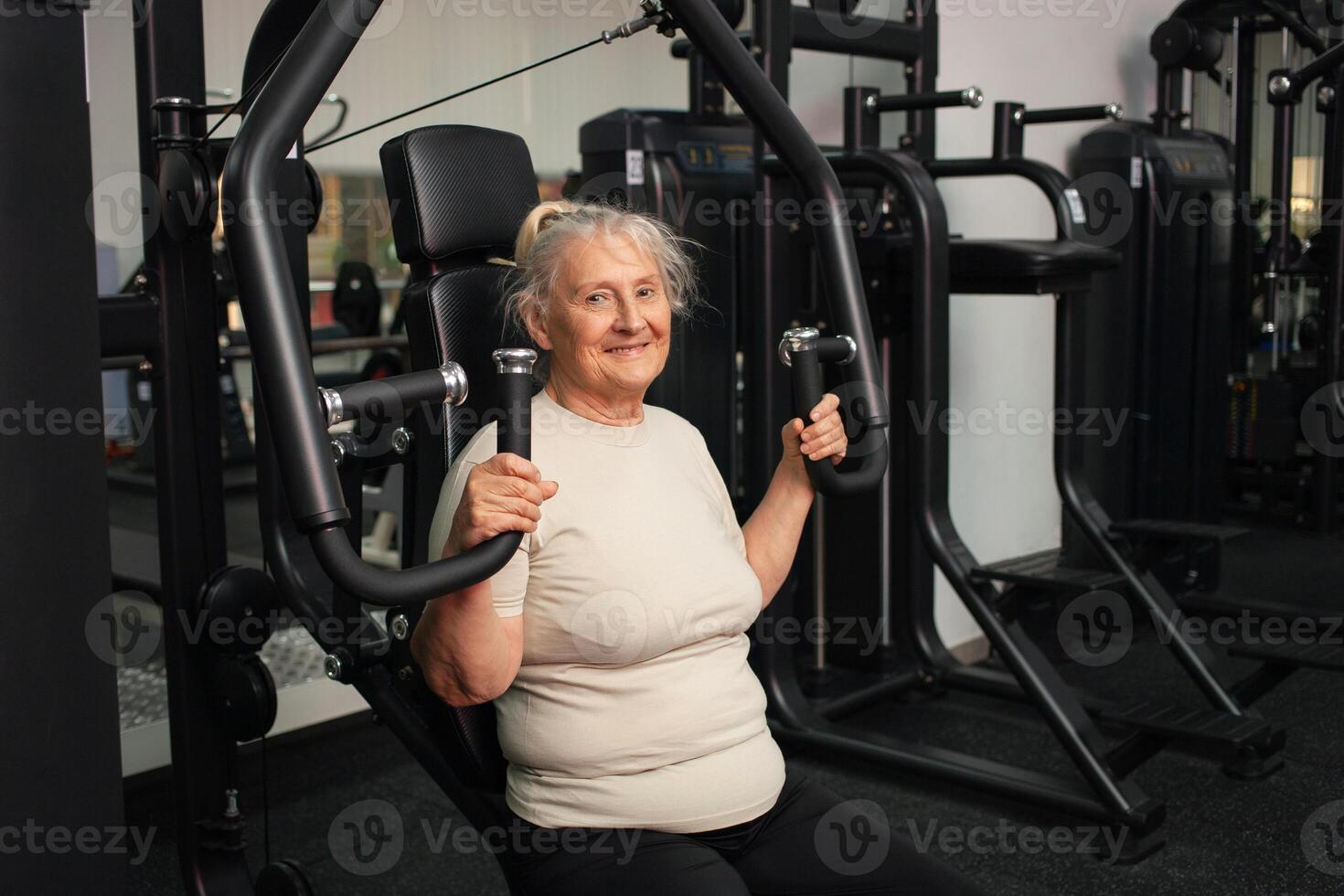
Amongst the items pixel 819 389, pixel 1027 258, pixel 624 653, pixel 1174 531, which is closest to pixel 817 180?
pixel 819 389

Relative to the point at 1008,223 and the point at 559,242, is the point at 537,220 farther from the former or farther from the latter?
the point at 1008,223

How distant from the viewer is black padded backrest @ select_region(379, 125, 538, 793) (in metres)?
1.69

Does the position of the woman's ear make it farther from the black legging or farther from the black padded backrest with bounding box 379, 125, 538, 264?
the black legging

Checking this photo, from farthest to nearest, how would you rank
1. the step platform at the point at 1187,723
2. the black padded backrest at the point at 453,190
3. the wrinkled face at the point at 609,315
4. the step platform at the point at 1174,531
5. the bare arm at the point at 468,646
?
the step platform at the point at 1174,531
the step platform at the point at 1187,723
the black padded backrest at the point at 453,190
the wrinkled face at the point at 609,315
the bare arm at the point at 468,646

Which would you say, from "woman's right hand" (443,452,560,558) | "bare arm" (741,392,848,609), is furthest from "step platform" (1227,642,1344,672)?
"woman's right hand" (443,452,560,558)

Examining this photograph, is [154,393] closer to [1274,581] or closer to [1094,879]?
[1094,879]

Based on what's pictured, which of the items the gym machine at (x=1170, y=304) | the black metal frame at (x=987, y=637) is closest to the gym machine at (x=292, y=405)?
the black metal frame at (x=987, y=637)

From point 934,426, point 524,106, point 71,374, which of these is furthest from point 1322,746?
point 524,106

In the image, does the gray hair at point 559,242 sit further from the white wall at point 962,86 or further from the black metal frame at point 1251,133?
the black metal frame at point 1251,133

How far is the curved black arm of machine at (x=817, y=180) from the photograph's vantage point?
1.65m

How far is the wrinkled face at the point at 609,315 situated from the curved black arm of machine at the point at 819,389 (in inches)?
6.9

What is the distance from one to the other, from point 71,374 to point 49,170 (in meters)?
0.24

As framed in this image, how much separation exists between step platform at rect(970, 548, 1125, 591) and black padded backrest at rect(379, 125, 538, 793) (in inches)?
60.7

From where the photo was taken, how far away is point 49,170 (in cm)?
150
